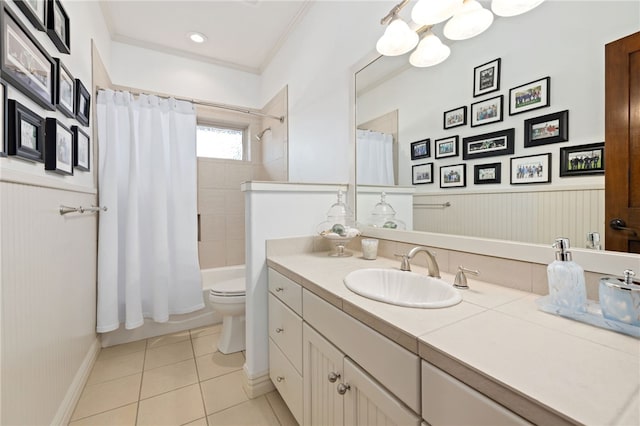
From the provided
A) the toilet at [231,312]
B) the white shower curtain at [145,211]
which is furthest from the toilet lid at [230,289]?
the white shower curtain at [145,211]

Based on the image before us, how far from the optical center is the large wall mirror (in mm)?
803

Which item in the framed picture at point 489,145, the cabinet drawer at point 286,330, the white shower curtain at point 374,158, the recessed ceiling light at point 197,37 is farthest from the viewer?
the recessed ceiling light at point 197,37

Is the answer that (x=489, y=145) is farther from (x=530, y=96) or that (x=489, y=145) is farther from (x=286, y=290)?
(x=286, y=290)

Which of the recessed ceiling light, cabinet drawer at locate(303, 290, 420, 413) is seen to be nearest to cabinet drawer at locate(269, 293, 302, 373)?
cabinet drawer at locate(303, 290, 420, 413)

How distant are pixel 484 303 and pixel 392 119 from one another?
40.4 inches

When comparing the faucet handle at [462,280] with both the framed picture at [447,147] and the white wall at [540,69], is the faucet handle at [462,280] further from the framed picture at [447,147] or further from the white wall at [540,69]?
the framed picture at [447,147]

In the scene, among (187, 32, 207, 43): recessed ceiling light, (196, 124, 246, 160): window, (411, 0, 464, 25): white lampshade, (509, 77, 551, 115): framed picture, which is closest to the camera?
(509, 77, 551, 115): framed picture

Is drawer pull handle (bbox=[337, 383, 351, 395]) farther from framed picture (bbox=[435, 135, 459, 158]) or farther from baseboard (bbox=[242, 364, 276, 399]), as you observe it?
framed picture (bbox=[435, 135, 459, 158])

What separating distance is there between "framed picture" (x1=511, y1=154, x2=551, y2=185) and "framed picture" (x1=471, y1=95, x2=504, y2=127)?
182 mm

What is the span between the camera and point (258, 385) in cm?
156

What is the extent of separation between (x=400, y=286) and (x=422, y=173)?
1.82 ft

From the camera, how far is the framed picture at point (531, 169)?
2.93 feet

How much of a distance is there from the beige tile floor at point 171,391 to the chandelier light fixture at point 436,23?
6.22 feet

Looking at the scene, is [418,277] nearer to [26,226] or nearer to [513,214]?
[513,214]
